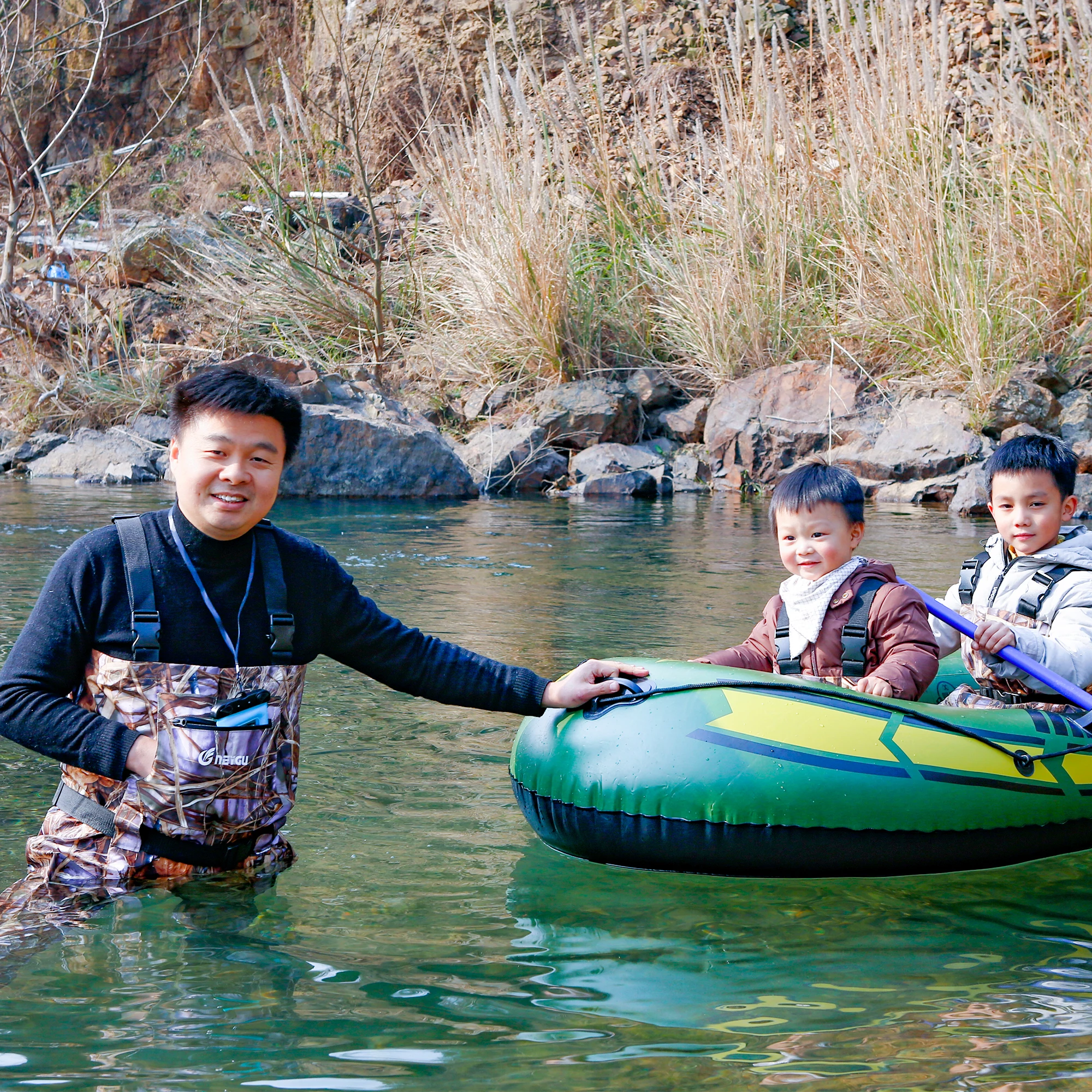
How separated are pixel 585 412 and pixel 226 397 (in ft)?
24.6

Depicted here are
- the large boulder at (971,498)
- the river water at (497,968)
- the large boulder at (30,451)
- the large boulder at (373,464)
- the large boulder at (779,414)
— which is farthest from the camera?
the large boulder at (30,451)

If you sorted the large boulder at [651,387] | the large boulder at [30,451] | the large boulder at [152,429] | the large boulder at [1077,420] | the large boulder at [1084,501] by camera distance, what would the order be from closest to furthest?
1. the large boulder at [1084,501]
2. the large boulder at [1077,420]
3. the large boulder at [651,387]
4. the large boulder at [152,429]
5. the large boulder at [30,451]

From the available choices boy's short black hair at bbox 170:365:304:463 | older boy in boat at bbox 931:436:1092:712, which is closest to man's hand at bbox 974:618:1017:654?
older boy in boat at bbox 931:436:1092:712

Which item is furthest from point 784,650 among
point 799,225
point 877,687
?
point 799,225

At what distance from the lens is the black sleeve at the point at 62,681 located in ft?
7.50

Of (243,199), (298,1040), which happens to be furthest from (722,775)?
(243,199)

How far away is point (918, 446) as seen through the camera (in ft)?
29.7

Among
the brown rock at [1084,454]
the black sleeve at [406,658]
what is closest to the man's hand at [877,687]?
the black sleeve at [406,658]

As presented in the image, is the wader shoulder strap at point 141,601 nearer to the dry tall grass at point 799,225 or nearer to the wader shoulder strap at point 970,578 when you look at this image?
the wader shoulder strap at point 970,578

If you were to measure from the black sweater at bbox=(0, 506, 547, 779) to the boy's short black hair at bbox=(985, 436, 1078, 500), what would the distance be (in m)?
1.54

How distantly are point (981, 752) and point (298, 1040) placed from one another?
161 cm

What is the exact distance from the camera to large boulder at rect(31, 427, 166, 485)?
10242 millimetres

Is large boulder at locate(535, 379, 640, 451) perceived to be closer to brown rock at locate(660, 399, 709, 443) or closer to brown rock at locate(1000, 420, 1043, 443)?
brown rock at locate(660, 399, 709, 443)

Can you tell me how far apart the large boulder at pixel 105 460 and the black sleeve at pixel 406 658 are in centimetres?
804
